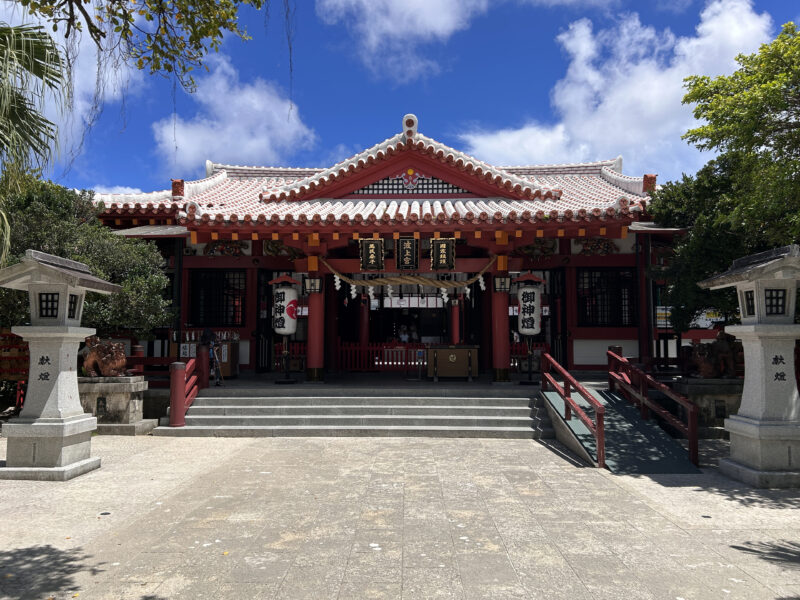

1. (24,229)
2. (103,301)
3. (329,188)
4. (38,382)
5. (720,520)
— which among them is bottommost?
(720,520)

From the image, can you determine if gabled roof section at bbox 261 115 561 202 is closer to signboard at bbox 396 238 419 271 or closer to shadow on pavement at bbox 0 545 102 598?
signboard at bbox 396 238 419 271

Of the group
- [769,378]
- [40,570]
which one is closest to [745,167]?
[769,378]

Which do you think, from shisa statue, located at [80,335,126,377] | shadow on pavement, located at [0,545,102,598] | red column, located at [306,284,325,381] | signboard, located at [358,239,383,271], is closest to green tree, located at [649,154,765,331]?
signboard, located at [358,239,383,271]

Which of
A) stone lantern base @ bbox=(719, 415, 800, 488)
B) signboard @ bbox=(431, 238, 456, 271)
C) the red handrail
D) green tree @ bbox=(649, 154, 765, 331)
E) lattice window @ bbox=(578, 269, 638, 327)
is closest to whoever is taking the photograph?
stone lantern base @ bbox=(719, 415, 800, 488)

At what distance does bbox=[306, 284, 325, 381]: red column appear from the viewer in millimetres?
11000

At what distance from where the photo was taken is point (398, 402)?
9.82 metres

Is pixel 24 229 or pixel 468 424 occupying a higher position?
pixel 24 229

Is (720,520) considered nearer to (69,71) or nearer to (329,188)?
(69,71)

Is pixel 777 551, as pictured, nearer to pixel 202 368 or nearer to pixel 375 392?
pixel 375 392

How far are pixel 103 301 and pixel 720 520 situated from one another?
9.93 meters

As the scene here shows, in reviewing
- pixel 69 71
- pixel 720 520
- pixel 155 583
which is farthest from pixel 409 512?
pixel 69 71

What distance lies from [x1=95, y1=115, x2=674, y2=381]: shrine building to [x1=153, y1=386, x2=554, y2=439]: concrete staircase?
46.6 inches

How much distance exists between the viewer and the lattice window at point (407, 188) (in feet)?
40.7

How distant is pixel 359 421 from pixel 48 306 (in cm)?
507
